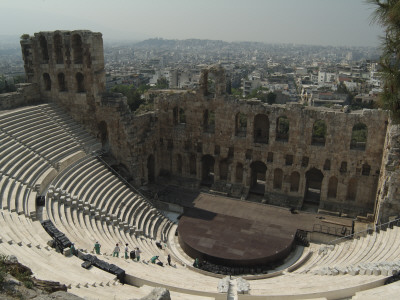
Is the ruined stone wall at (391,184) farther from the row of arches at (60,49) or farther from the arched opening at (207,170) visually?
the row of arches at (60,49)

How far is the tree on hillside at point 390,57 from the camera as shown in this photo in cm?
866

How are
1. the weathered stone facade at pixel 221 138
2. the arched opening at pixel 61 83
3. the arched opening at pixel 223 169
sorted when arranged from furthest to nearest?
the arched opening at pixel 223 169
the arched opening at pixel 61 83
the weathered stone facade at pixel 221 138

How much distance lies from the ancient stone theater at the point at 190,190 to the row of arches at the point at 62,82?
0.31 feet

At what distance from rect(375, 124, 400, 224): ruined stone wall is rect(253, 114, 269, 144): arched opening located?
936 cm

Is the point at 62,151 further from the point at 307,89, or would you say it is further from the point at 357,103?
the point at 307,89

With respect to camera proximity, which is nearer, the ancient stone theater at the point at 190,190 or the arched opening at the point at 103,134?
the ancient stone theater at the point at 190,190

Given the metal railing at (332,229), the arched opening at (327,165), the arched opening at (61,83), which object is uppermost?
the arched opening at (61,83)

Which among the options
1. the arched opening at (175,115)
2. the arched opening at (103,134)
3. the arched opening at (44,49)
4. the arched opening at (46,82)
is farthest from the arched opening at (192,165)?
the arched opening at (44,49)

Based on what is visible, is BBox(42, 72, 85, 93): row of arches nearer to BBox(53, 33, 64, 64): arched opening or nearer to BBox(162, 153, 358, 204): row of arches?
BBox(53, 33, 64, 64): arched opening

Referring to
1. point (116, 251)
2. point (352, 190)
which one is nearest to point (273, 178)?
point (352, 190)

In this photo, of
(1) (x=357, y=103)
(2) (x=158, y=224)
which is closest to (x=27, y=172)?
(2) (x=158, y=224)

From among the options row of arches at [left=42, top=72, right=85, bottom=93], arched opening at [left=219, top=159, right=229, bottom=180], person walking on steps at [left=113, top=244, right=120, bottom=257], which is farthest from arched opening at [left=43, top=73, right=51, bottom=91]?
person walking on steps at [left=113, top=244, right=120, bottom=257]

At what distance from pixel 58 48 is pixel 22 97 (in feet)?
15.8

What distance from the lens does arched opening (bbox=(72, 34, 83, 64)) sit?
91.5ft
